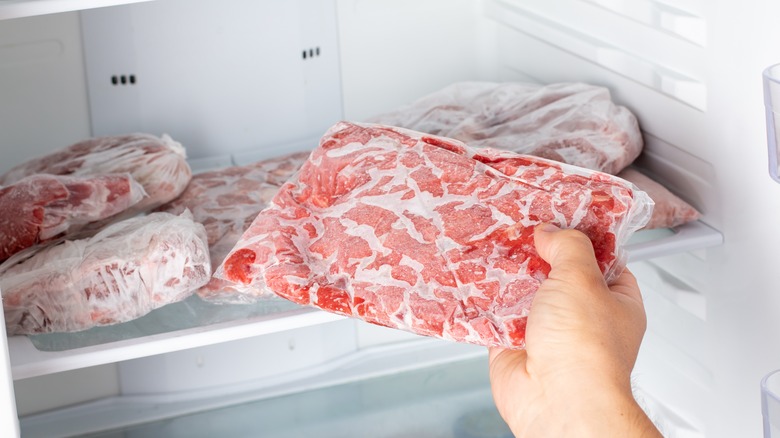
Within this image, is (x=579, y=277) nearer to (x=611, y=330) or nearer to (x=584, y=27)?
(x=611, y=330)

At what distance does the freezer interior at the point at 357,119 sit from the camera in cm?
118

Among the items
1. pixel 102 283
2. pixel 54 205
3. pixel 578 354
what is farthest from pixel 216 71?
pixel 578 354

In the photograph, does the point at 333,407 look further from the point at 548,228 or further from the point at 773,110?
the point at 773,110

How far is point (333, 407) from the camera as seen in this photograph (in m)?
1.69

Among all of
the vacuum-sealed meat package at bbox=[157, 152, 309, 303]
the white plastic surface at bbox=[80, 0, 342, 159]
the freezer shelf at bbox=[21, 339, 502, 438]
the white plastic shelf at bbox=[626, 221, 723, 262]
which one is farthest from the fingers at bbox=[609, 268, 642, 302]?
the white plastic surface at bbox=[80, 0, 342, 159]

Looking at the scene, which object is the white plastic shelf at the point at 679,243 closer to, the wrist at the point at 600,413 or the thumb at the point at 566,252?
the thumb at the point at 566,252

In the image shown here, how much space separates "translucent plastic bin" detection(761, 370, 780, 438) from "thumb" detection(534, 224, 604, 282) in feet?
0.62

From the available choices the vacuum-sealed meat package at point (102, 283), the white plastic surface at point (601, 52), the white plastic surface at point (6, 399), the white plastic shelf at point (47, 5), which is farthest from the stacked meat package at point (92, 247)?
the white plastic surface at point (601, 52)

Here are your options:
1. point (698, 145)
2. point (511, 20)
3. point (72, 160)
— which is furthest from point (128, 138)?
point (698, 145)

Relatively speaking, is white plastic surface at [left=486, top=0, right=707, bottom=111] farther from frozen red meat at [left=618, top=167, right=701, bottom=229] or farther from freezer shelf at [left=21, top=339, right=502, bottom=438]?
freezer shelf at [left=21, top=339, right=502, bottom=438]

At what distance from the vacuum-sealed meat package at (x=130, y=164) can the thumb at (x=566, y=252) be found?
22.4 inches

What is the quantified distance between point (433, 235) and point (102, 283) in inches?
15.3

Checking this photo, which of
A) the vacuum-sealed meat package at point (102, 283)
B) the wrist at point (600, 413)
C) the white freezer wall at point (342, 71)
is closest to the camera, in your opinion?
the wrist at point (600, 413)

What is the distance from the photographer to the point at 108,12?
1.47 meters
